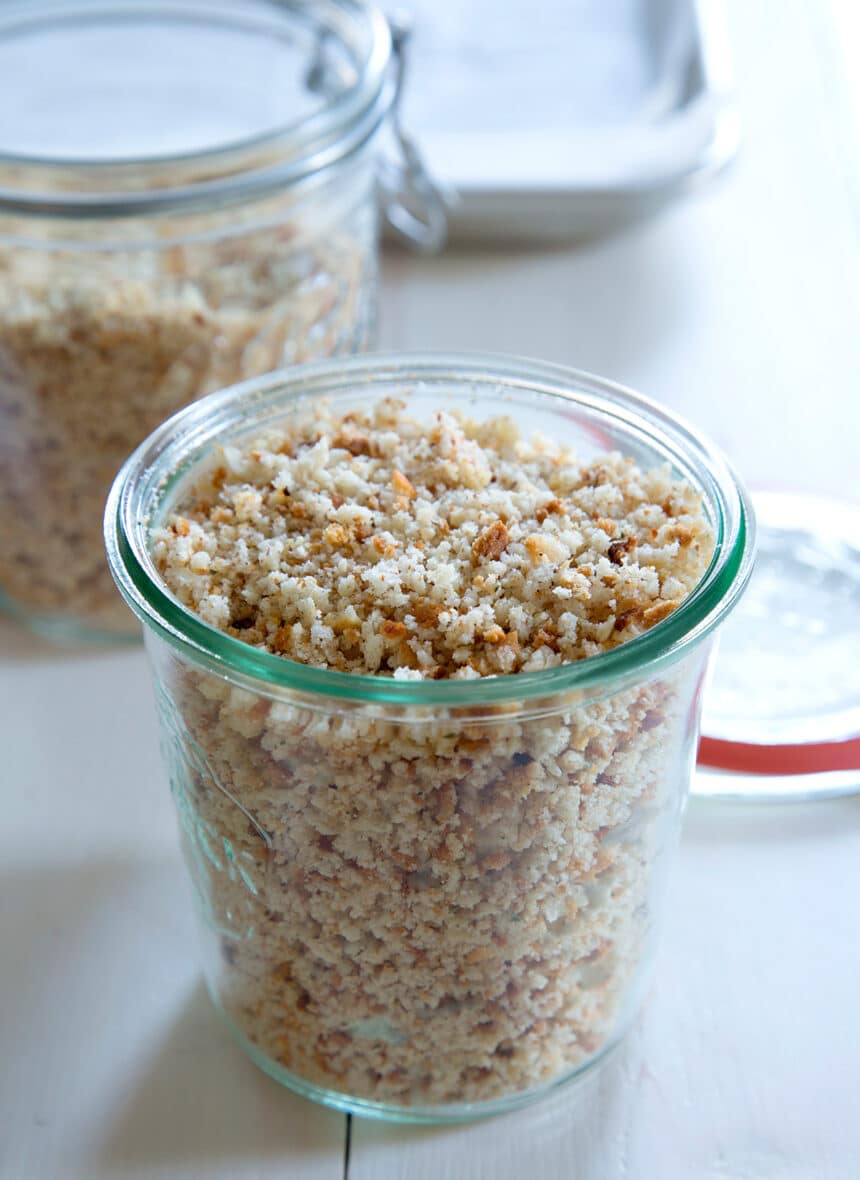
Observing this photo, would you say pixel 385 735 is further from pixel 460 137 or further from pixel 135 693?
pixel 460 137

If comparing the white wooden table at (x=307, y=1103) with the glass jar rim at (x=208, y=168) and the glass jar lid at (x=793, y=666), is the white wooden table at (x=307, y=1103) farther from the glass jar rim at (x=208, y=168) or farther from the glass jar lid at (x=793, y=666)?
the glass jar rim at (x=208, y=168)

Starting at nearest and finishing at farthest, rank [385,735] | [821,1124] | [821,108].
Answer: [385,735]
[821,1124]
[821,108]

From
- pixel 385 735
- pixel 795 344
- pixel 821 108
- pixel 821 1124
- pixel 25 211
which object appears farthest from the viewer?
pixel 821 108

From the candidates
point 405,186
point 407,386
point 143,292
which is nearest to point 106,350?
point 143,292

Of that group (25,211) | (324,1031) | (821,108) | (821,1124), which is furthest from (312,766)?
(821,108)

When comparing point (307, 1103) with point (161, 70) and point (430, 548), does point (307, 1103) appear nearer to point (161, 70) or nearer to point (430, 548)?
point (430, 548)
